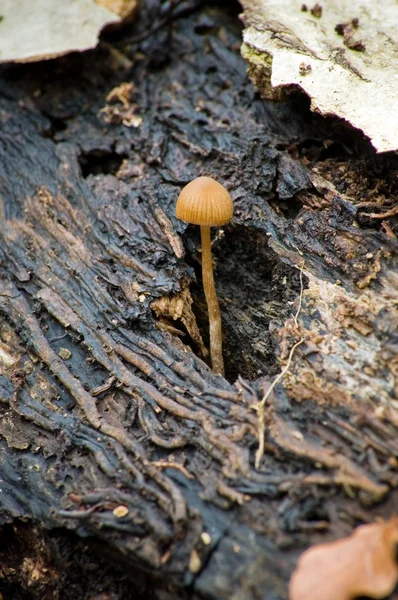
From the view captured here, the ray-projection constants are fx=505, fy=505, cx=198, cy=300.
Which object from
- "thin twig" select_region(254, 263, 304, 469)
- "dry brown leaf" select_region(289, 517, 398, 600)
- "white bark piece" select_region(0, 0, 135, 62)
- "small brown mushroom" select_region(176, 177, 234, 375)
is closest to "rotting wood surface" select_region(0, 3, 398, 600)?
"thin twig" select_region(254, 263, 304, 469)

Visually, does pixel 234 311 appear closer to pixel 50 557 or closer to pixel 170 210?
pixel 170 210

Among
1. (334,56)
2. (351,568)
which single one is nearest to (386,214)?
(334,56)

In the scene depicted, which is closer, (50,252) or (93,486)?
(93,486)

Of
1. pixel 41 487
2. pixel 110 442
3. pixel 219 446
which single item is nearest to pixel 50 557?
pixel 41 487

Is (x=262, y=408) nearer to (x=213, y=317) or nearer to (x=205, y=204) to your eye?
(x=213, y=317)

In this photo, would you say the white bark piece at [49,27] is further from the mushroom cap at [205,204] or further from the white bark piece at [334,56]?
the mushroom cap at [205,204]
